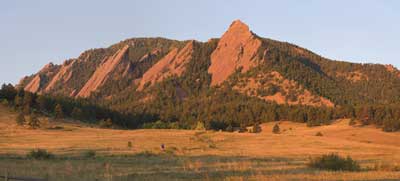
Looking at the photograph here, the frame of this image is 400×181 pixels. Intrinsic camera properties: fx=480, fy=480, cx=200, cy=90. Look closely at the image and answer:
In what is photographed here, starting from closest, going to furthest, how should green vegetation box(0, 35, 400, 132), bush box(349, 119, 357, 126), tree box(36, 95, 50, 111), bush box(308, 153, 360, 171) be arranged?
bush box(308, 153, 360, 171), tree box(36, 95, 50, 111), green vegetation box(0, 35, 400, 132), bush box(349, 119, 357, 126)

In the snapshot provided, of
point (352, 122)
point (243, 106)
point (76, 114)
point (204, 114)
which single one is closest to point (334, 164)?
point (76, 114)

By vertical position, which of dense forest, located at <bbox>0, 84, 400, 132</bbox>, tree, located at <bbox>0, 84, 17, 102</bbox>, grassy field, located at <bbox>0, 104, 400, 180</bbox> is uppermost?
tree, located at <bbox>0, 84, 17, 102</bbox>

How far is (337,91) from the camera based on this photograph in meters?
176

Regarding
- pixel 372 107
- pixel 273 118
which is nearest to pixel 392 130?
pixel 372 107

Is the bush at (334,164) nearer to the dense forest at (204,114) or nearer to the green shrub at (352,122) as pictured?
the dense forest at (204,114)

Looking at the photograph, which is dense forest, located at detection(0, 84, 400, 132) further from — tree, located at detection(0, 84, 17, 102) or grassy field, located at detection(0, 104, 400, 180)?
grassy field, located at detection(0, 104, 400, 180)

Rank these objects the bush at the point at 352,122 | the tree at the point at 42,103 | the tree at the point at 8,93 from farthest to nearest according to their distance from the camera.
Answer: the bush at the point at 352,122, the tree at the point at 8,93, the tree at the point at 42,103

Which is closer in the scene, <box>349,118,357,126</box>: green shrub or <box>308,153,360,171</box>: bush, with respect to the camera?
<box>308,153,360,171</box>: bush

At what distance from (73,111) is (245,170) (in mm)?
74190

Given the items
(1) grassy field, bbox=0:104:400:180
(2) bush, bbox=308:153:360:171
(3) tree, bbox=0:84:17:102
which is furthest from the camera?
(3) tree, bbox=0:84:17:102

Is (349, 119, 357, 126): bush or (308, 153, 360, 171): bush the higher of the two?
(349, 119, 357, 126): bush

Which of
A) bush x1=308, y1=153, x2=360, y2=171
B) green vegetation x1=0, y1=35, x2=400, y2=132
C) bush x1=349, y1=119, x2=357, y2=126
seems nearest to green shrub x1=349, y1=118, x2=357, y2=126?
bush x1=349, y1=119, x2=357, y2=126

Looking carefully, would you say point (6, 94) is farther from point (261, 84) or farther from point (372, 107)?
point (261, 84)

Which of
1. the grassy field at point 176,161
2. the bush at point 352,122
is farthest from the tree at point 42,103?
the bush at point 352,122
